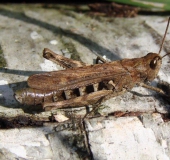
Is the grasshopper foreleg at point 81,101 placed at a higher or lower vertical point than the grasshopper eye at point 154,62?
lower

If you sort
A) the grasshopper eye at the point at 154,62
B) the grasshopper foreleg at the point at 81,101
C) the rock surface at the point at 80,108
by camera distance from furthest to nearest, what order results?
the grasshopper eye at the point at 154,62 < the grasshopper foreleg at the point at 81,101 < the rock surface at the point at 80,108

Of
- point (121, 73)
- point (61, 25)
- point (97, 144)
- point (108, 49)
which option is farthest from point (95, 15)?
point (97, 144)

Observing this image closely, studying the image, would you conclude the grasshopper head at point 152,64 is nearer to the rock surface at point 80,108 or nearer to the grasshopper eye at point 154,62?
the grasshopper eye at point 154,62

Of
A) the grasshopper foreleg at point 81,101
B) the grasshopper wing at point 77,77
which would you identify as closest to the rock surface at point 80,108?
the grasshopper foreleg at point 81,101

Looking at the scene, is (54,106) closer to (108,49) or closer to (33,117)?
(33,117)

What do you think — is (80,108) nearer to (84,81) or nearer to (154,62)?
(84,81)

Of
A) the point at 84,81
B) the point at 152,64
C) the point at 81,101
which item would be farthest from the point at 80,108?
the point at 152,64
